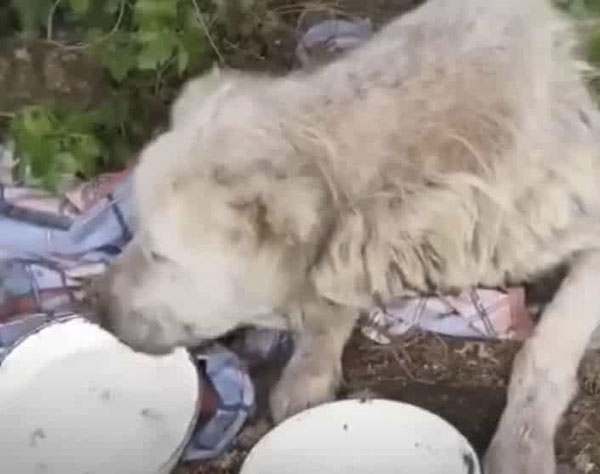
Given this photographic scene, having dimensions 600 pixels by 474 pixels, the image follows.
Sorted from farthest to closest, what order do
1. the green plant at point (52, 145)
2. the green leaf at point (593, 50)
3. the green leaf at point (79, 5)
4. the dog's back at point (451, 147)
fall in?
1. the green leaf at point (79, 5)
2. the green plant at point (52, 145)
3. the green leaf at point (593, 50)
4. the dog's back at point (451, 147)

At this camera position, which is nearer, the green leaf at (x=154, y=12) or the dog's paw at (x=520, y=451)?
the dog's paw at (x=520, y=451)

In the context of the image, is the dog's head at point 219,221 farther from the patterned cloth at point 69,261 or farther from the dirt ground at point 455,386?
the dirt ground at point 455,386

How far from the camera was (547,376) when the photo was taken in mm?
3357

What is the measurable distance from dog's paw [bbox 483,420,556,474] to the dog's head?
1.85 ft

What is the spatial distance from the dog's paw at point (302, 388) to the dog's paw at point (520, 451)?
1.31 feet

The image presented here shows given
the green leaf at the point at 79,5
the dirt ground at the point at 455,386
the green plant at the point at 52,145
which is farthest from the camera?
the green leaf at the point at 79,5

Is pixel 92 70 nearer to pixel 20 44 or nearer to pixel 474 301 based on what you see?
pixel 20 44

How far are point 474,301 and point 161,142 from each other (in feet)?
3.06

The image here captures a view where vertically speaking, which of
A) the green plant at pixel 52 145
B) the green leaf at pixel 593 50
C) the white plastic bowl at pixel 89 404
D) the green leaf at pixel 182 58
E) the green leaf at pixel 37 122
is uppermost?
the green leaf at pixel 593 50

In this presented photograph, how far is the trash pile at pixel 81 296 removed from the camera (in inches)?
136

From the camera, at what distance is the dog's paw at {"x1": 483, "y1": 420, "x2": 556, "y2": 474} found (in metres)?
3.21

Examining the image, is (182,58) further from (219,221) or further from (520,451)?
(520,451)

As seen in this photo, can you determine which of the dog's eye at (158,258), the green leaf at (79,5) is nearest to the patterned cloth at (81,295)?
the dog's eye at (158,258)

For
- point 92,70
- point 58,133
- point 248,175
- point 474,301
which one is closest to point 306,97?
point 248,175
